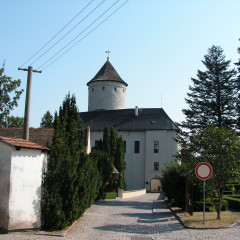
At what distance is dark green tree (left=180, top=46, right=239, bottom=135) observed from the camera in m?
36.2

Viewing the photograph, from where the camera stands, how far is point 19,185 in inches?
456

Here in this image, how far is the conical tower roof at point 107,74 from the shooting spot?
6159cm

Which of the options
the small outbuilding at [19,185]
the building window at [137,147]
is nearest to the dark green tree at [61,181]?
the small outbuilding at [19,185]

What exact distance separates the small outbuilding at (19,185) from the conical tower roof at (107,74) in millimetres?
49876

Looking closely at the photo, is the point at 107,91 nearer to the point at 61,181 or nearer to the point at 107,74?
the point at 107,74

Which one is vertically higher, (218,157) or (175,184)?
(218,157)

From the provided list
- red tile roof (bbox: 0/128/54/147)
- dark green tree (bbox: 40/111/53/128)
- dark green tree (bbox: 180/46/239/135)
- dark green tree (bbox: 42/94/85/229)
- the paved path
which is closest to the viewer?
the paved path

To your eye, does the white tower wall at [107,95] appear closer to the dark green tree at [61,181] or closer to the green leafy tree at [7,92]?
the green leafy tree at [7,92]

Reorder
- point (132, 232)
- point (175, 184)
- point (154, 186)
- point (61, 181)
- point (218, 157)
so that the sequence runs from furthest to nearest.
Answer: point (154, 186) < point (175, 184) < point (218, 157) < point (61, 181) < point (132, 232)

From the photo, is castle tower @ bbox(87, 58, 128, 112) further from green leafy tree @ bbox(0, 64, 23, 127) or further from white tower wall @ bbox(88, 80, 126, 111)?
green leafy tree @ bbox(0, 64, 23, 127)

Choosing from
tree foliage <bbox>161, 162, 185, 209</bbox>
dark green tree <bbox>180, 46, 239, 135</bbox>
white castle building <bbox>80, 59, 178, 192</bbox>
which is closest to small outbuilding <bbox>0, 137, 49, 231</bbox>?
tree foliage <bbox>161, 162, 185, 209</bbox>

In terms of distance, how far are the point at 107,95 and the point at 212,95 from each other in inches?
1067

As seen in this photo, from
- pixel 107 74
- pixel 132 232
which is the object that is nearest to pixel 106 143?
pixel 107 74

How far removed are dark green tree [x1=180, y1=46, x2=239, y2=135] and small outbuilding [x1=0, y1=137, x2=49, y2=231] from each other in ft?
85.5
